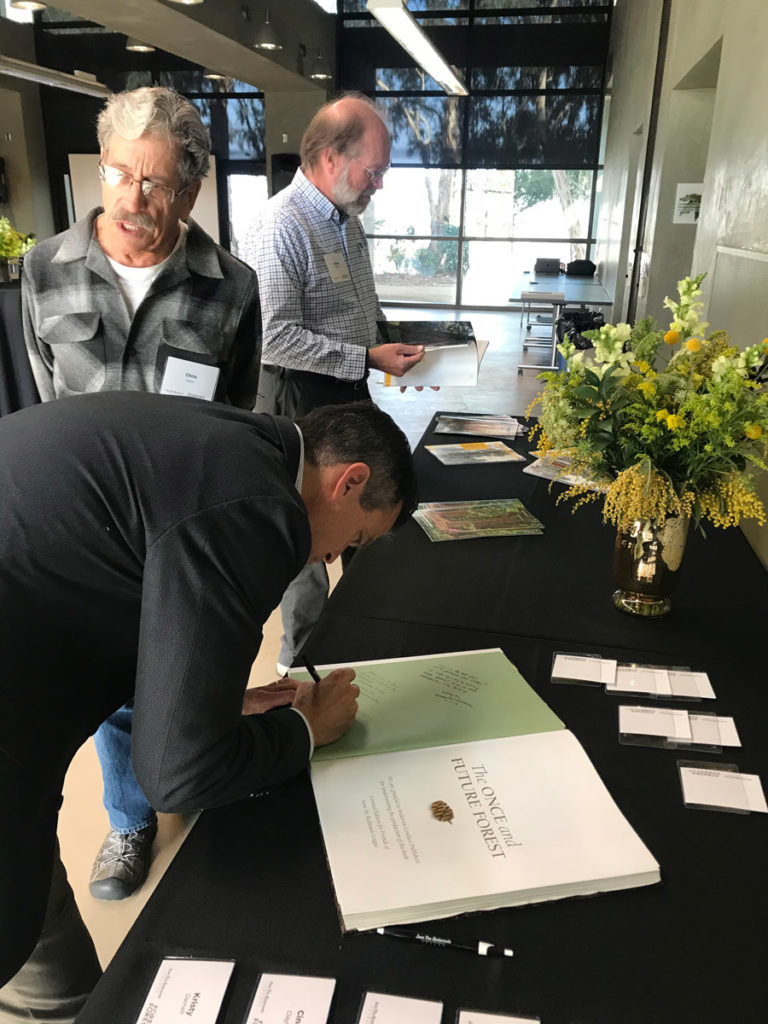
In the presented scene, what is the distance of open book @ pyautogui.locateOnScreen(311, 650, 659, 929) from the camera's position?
30.6 inches

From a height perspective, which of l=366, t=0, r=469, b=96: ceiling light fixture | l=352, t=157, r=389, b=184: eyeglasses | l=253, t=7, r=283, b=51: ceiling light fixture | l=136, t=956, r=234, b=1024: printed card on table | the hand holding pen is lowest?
l=136, t=956, r=234, b=1024: printed card on table

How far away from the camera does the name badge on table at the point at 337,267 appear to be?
2.25 m

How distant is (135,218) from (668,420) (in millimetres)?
1112

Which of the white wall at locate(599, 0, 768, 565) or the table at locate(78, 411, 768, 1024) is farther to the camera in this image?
the white wall at locate(599, 0, 768, 565)

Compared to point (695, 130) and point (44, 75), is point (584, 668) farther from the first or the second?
point (44, 75)

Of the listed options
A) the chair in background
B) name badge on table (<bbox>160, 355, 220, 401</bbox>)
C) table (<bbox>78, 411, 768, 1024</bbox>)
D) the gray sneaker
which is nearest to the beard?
name badge on table (<bbox>160, 355, 220, 401</bbox>)

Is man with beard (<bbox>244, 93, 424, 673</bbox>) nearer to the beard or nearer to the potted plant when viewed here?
the beard

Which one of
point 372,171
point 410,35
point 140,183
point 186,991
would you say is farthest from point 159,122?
point 410,35

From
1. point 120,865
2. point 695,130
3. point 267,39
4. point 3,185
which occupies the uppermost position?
point 267,39

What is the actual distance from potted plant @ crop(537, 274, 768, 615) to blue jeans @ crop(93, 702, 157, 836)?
995mm

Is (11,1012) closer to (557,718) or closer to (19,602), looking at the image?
(19,602)

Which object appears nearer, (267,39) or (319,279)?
(319,279)

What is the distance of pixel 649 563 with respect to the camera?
1331 mm

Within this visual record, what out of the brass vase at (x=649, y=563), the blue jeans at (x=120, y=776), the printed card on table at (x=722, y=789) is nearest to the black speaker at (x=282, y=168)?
the blue jeans at (x=120, y=776)
